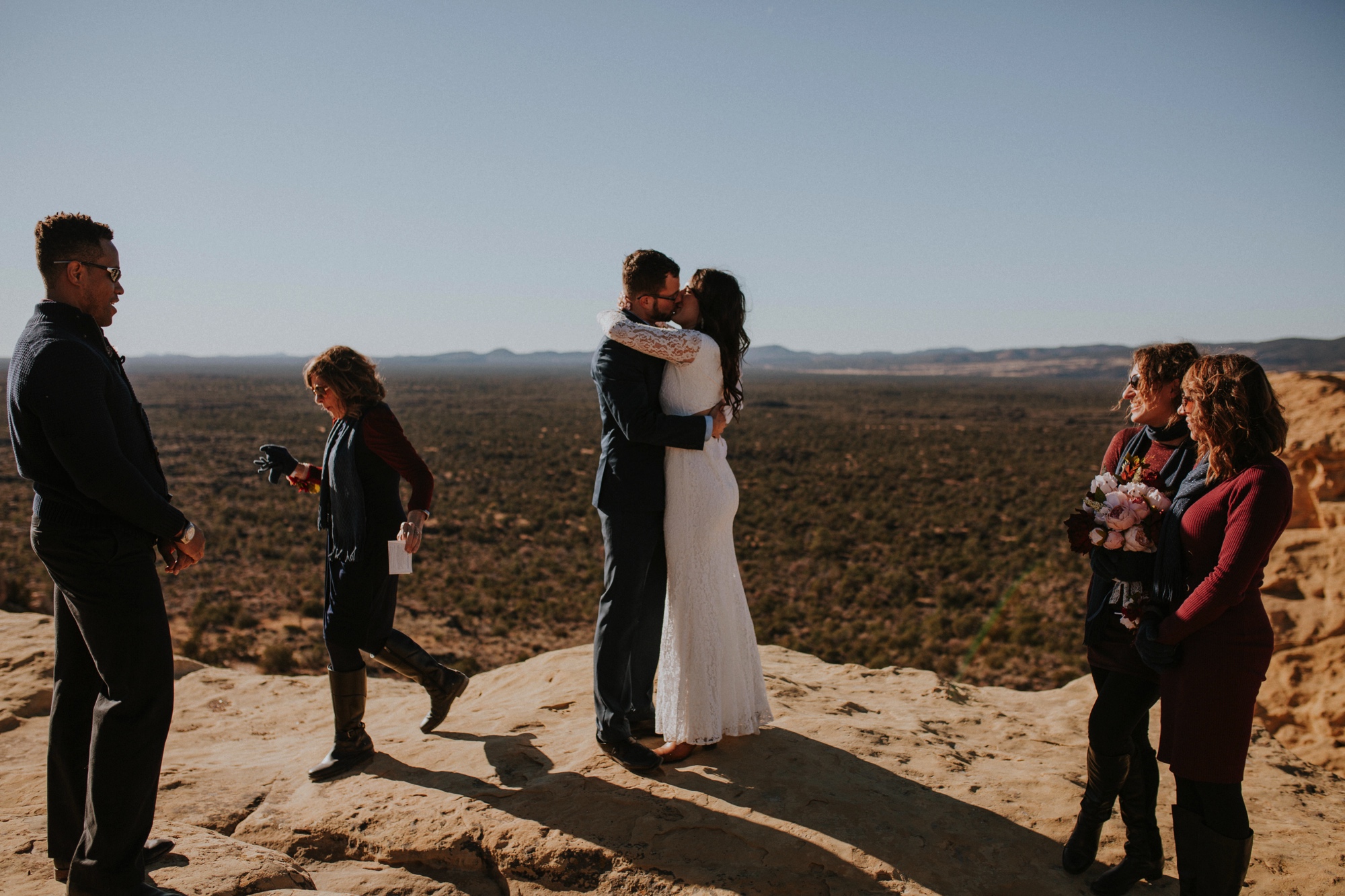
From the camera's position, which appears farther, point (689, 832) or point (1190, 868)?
point (689, 832)

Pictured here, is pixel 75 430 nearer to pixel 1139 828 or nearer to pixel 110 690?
pixel 110 690

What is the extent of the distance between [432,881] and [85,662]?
125cm

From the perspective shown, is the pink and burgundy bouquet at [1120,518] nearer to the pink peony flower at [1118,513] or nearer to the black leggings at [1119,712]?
the pink peony flower at [1118,513]

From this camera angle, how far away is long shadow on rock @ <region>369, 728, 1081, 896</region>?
2.38 meters

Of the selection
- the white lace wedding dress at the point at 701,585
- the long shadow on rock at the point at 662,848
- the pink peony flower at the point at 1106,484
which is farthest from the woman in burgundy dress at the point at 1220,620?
the white lace wedding dress at the point at 701,585

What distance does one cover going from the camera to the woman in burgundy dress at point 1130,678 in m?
2.41

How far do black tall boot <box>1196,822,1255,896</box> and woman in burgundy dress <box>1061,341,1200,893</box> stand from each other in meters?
0.33

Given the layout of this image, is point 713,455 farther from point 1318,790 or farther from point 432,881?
point 1318,790

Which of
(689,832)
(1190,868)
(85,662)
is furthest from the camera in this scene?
(689,832)

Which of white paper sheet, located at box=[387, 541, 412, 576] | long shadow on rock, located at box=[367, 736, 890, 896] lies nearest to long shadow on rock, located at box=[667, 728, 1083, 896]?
long shadow on rock, located at box=[367, 736, 890, 896]

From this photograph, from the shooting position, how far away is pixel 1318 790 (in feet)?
11.5

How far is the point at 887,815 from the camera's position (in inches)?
105

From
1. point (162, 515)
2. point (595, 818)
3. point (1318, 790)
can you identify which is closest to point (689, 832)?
point (595, 818)

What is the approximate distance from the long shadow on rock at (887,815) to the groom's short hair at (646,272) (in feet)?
5.75
